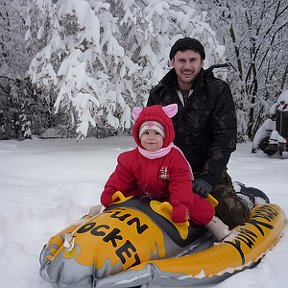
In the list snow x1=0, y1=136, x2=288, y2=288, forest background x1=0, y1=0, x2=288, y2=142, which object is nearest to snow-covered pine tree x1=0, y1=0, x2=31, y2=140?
forest background x1=0, y1=0, x2=288, y2=142

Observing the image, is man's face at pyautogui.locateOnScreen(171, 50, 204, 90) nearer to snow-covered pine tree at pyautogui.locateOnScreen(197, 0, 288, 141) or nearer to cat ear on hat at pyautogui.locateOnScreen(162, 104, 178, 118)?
cat ear on hat at pyautogui.locateOnScreen(162, 104, 178, 118)

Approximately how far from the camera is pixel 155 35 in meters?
7.33

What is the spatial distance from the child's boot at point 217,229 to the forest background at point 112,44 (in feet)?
12.5

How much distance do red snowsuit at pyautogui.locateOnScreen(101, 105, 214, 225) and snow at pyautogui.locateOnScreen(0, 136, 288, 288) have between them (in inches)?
21.2

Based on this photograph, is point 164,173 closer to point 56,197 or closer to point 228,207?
point 228,207

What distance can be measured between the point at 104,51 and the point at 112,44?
0.33 meters

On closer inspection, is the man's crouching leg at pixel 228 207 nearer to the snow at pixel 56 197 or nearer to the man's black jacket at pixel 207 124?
the man's black jacket at pixel 207 124

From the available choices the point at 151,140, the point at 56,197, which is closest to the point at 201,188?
the point at 151,140

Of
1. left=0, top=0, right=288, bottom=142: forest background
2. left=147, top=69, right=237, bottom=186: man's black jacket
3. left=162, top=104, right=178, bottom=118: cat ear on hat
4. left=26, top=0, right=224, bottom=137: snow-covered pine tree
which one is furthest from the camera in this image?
left=0, top=0, right=288, bottom=142: forest background

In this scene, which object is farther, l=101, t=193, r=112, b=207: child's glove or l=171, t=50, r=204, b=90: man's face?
l=171, t=50, r=204, b=90: man's face

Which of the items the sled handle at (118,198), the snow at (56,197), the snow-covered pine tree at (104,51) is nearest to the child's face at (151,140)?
the sled handle at (118,198)

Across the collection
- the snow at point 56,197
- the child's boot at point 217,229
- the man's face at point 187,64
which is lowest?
the snow at point 56,197

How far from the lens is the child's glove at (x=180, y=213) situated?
8.56 ft

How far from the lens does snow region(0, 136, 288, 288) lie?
259 cm
